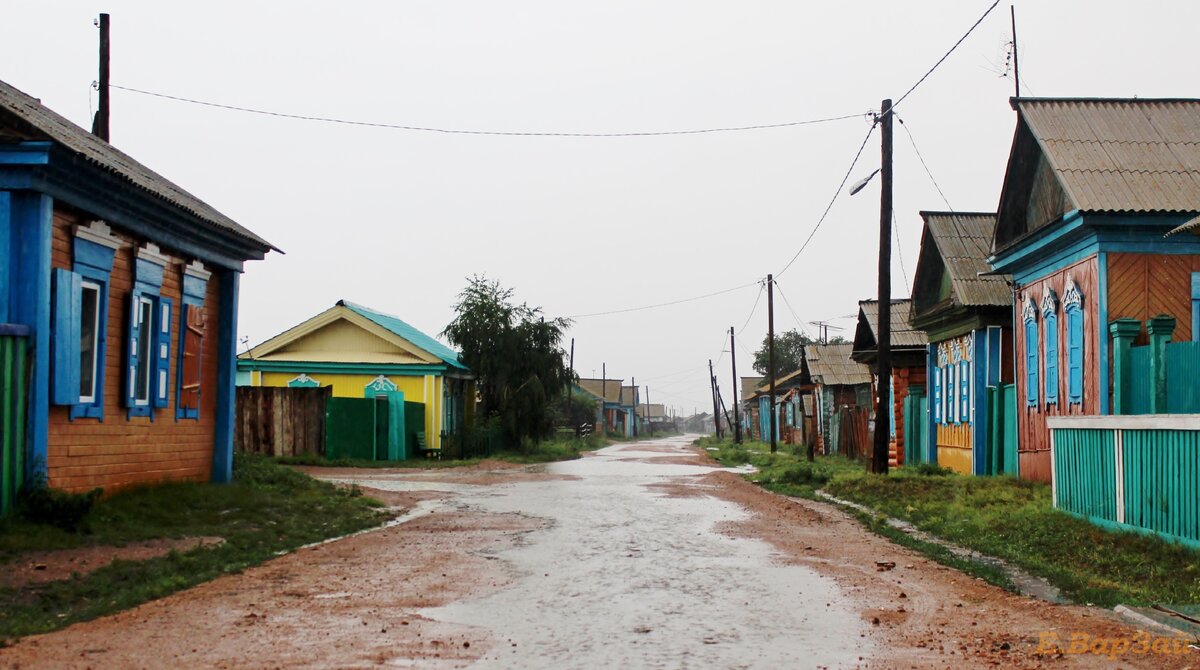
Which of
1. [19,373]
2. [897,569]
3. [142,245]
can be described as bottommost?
[897,569]

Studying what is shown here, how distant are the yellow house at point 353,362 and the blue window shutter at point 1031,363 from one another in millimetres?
21140

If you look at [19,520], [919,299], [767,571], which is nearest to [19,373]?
[19,520]

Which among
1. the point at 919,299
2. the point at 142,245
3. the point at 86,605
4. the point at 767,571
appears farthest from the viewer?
the point at 919,299

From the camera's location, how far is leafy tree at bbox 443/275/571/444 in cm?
4162

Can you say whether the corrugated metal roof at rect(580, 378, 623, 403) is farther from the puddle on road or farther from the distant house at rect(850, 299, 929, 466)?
the puddle on road

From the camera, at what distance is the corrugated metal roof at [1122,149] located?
A: 636 inches

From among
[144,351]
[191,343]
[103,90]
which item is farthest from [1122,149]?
[103,90]

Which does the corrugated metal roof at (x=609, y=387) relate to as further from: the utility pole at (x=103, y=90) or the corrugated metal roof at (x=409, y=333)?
the utility pole at (x=103, y=90)

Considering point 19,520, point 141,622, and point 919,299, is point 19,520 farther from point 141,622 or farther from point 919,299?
point 919,299

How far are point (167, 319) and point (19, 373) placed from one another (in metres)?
4.23

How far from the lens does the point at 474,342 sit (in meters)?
42.3

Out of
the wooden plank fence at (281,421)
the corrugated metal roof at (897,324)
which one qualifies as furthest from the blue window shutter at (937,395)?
the wooden plank fence at (281,421)

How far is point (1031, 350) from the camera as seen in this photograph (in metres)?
19.6

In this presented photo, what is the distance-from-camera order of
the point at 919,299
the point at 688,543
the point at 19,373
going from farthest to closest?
the point at 919,299 < the point at 688,543 < the point at 19,373
